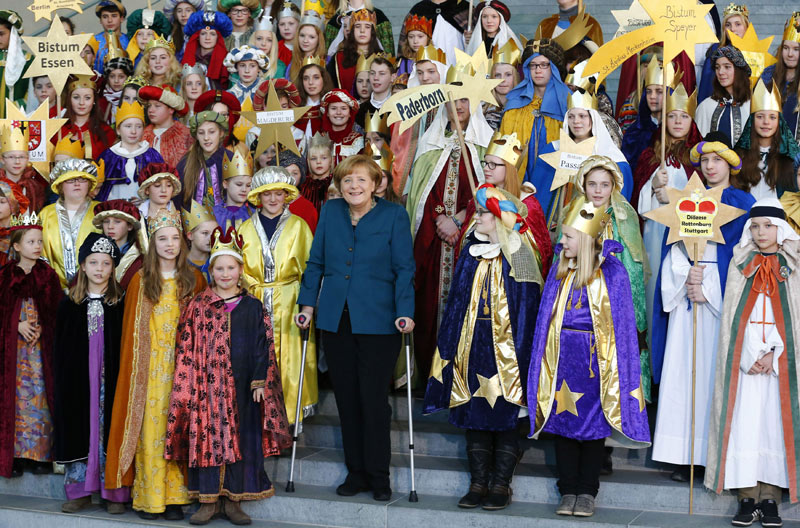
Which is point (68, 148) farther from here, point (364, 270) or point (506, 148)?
point (506, 148)

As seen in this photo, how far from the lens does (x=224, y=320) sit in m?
6.68

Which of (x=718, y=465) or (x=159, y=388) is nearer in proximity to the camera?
(x=718, y=465)

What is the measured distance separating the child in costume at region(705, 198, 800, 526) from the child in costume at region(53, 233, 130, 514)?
3.79 m

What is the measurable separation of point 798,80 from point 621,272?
3.09m

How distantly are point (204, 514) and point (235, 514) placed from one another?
19cm

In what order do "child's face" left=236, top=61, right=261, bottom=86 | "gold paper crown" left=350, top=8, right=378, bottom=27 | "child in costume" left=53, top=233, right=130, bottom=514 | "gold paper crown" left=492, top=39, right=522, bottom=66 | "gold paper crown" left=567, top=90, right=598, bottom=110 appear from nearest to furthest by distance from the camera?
1. "child in costume" left=53, top=233, right=130, bottom=514
2. "gold paper crown" left=567, top=90, right=598, bottom=110
3. "gold paper crown" left=492, top=39, right=522, bottom=66
4. "child's face" left=236, top=61, right=261, bottom=86
5. "gold paper crown" left=350, top=8, right=378, bottom=27

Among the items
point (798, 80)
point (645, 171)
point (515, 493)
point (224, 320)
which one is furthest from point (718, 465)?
point (798, 80)

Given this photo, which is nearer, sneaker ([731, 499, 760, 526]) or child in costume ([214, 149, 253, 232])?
sneaker ([731, 499, 760, 526])

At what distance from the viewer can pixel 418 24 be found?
985 cm

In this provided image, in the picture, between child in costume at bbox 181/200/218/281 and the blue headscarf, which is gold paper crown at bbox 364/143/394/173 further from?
child in costume at bbox 181/200/218/281

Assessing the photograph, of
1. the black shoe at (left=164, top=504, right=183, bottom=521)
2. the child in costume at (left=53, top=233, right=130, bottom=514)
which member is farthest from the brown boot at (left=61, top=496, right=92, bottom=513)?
the black shoe at (left=164, top=504, right=183, bottom=521)

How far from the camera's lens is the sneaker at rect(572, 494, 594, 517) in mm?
6211

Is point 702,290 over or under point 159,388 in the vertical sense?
over

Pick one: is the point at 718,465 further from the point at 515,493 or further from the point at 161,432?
the point at 161,432
